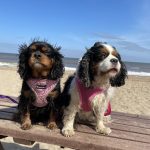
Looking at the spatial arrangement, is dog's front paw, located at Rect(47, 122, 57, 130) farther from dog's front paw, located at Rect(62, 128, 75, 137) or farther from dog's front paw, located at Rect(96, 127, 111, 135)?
dog's front paw, located at Rect(96, 127, 111, 135)

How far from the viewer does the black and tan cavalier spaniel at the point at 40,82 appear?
407 centimetres

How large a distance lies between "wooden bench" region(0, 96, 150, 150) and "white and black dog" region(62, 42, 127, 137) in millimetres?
124

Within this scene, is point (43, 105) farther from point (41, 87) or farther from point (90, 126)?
point (90, 126)

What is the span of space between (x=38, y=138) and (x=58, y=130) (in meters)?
0.33

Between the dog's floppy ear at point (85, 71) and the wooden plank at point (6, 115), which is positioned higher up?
the dog's floppy ear at point (85, 71)

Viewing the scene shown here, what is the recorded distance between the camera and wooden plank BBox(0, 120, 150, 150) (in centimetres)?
363

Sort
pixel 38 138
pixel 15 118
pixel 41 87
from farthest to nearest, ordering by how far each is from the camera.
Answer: pixel 15 118 → pixel 41 87 → pixel 38 138

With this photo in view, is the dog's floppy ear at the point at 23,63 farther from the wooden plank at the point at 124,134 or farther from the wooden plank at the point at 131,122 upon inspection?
the wooden plank at the point at 131,122

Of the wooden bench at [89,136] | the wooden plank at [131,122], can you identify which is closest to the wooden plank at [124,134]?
the wooden bench at [89,136]

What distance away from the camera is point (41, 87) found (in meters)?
4.13

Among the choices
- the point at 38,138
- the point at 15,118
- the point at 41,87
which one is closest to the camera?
the point at 38,138

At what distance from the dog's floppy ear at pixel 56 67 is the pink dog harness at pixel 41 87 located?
8cm

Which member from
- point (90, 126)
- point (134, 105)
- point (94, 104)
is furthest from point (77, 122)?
point (134, 105)

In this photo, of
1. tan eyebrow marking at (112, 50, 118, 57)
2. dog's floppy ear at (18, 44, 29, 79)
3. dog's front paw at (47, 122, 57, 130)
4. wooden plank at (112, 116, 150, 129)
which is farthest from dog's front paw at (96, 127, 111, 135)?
dog's floppy ear at (18, 44, 29, 79)
